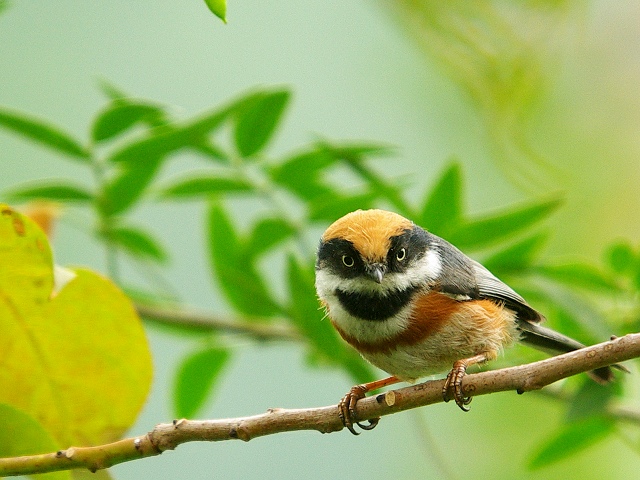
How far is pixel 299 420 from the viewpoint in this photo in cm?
166

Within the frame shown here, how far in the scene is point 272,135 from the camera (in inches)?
103

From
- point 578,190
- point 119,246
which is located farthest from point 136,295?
point 578,190

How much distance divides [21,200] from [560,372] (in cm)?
188

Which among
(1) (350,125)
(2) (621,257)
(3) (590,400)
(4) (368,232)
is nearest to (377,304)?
(4) (368,232)

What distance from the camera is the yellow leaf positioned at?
70.7 inches

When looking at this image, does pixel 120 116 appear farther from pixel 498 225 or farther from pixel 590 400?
pixel 590 400

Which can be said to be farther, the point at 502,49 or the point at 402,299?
the point at 502,49

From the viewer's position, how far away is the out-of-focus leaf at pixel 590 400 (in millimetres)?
2246

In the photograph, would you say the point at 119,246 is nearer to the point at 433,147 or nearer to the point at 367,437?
the point at 367,437

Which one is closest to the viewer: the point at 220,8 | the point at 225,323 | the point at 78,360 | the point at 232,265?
the point at 220,8

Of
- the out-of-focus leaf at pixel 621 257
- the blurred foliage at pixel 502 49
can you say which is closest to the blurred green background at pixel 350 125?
the blurred foliage at pixel 502 49

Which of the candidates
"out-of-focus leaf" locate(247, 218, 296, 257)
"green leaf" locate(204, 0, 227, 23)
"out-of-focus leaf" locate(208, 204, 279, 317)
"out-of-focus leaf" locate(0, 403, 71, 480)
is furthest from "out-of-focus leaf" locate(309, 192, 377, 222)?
"green leaf" locate(204, 0, 227, 23)

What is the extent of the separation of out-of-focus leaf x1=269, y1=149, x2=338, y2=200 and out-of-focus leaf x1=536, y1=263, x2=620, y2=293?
2.53ft

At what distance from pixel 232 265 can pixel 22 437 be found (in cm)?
137
